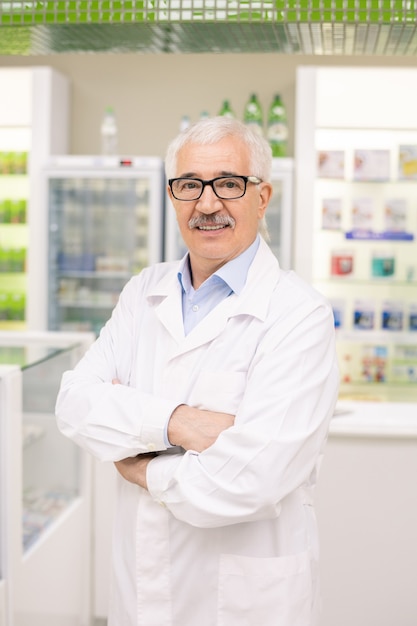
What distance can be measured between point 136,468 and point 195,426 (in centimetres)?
17

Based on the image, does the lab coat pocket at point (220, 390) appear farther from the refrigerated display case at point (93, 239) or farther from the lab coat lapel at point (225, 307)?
the refrigerated display case at point (93, 239)

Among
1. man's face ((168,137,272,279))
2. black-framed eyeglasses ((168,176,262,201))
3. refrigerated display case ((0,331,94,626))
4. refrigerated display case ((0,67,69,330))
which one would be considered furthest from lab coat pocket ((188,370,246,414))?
refrigerated display case ((0,67,69,330))

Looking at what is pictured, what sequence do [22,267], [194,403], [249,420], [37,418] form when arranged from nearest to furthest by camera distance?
1. [249,420]
2. [194,403]
3. [37,418]
4. [22,267]

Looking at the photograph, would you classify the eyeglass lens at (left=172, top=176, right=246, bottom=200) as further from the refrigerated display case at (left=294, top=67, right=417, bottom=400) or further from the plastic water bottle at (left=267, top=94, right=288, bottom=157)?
the plastic water bottle at (left=267, top=94, right=288, bottom=157)

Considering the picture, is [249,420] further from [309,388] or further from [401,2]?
[401,2]

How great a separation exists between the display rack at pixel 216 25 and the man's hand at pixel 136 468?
41.3 inches

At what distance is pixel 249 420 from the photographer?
5.22ft

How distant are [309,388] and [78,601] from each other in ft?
6.31

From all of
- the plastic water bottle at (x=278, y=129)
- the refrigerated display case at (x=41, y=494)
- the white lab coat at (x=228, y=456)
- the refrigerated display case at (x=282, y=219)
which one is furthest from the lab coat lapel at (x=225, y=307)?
the plastic water bottle at (x=278, y=129)

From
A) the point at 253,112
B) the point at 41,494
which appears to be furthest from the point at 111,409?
the point at 253,112

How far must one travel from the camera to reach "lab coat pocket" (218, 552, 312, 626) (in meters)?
1.69

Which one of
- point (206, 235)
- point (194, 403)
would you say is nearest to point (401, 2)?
point (206, 235)

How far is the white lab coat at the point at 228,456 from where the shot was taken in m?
1.58

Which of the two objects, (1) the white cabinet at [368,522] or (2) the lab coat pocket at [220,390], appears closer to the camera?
(2) the lab coat pocket at [220,390]
